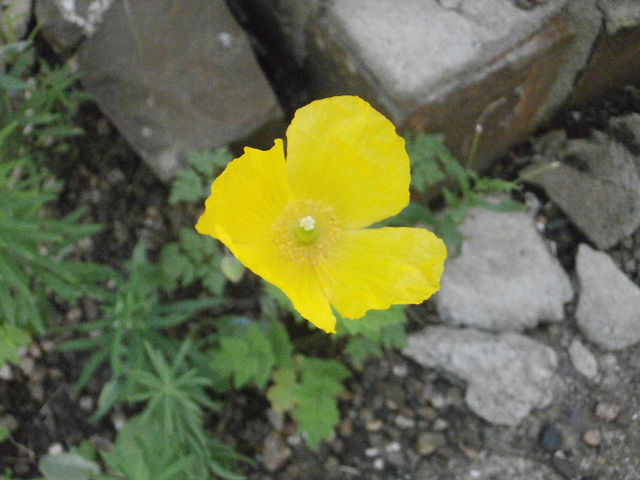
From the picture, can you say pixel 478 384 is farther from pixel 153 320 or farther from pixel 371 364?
pixel 153 320

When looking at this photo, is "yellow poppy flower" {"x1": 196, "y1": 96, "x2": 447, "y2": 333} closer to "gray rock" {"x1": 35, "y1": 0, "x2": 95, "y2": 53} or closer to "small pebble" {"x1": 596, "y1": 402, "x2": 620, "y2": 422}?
"small pebble" {"x1": 596, "y1": 402, "x2": 620, "y2": 422}

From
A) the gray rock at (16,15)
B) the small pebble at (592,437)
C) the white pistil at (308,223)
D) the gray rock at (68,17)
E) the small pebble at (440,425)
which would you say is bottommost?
the small pebble at (440,425)

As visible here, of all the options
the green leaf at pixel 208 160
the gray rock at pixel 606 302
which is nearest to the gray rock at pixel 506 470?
the gray rock at pixel 606 302

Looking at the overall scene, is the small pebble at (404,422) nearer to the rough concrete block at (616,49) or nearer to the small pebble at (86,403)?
the small pebble at (86,403)

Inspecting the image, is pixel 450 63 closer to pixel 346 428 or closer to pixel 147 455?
pixel 346 428

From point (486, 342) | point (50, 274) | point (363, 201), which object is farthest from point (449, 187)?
point (50, 274)

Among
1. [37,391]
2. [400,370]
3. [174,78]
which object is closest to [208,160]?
[174,78]
